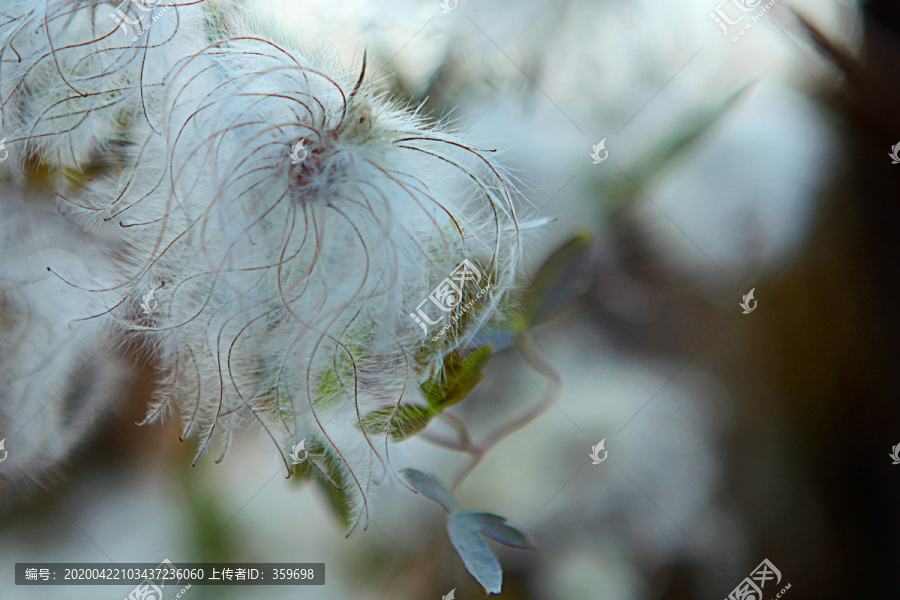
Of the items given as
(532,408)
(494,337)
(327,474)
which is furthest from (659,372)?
(327,474)

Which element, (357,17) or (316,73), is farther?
(357,17)

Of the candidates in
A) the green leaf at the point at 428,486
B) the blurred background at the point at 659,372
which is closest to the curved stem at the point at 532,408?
the blurred background at the point at 659,372

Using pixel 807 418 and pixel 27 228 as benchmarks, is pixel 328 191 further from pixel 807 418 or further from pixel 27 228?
pixel 807 418

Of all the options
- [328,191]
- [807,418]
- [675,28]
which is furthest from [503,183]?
[807,418]

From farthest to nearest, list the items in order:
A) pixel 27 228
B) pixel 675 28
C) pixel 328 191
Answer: pixel 675 28, pixel 27 228, pixel 328 191

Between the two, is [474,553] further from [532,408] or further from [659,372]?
[659,372]

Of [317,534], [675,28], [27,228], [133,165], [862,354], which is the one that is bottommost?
[317,534]
